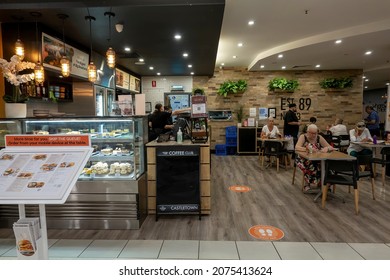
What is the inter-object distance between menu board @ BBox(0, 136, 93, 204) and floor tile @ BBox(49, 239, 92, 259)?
1405mm

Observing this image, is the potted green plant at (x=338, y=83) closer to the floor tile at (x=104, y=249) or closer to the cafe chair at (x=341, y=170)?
the cafe chair at (x=341, y=170)

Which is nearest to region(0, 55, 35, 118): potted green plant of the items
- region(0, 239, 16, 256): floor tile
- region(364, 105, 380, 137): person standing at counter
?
region(0, 239, 16, 256): floor tile

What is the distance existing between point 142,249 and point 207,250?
0.74 metres

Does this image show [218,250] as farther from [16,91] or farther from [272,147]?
[272,147]

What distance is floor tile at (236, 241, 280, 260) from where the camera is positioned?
2868 millimetres

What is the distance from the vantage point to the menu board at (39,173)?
1837 millimetres

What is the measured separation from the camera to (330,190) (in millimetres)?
5238

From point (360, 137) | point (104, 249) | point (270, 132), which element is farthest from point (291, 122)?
point (104, 249)

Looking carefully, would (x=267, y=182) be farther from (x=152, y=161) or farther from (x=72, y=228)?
(x=72, y=228)

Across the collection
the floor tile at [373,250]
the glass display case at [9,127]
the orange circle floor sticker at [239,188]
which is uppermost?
the glass display case at [9,127]

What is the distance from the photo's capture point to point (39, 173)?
198 centimetres

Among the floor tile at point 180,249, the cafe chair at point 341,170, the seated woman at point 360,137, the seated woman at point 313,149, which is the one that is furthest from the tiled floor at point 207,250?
the seated woman at point 360,137

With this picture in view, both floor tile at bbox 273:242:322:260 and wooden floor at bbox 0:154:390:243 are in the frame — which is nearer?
floor tile at bbox 273:242:322:260

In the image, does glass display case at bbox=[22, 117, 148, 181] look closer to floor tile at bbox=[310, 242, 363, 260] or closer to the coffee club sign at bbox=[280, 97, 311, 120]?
floor tile at bbox=[310, 242, 363, 260]
